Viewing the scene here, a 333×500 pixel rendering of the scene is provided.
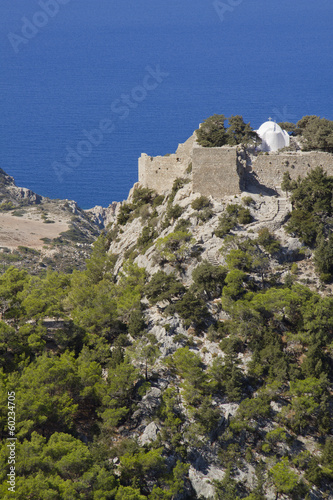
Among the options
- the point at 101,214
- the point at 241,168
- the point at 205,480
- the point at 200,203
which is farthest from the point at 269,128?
the point at 101,214

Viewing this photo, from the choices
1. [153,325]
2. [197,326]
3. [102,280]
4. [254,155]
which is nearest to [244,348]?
[197,326]

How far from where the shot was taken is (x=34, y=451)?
37.1 meters

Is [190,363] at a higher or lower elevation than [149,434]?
higher

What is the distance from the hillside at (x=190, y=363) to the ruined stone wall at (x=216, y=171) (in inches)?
49.7

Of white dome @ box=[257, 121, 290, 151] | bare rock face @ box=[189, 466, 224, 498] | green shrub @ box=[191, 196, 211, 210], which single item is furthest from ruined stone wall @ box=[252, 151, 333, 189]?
bare rock face @ box=[189, 466, 224, 498]

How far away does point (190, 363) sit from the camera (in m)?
43.8

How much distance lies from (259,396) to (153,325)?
373 inches

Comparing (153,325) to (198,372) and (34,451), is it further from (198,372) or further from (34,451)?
(34,451)

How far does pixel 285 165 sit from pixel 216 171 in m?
6.10

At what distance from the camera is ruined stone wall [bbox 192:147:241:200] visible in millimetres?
53969

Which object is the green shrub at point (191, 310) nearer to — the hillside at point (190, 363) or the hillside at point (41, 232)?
the hillside at point (190, 363)

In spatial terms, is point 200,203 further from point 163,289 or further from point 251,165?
point 163,289

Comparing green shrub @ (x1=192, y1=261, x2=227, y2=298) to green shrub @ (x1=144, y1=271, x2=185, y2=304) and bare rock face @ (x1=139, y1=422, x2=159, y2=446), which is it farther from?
bare rock face @ (x1=139, y1=422, x2=159, y2=446)

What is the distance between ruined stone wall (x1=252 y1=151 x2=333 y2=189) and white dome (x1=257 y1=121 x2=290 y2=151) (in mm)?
3151
